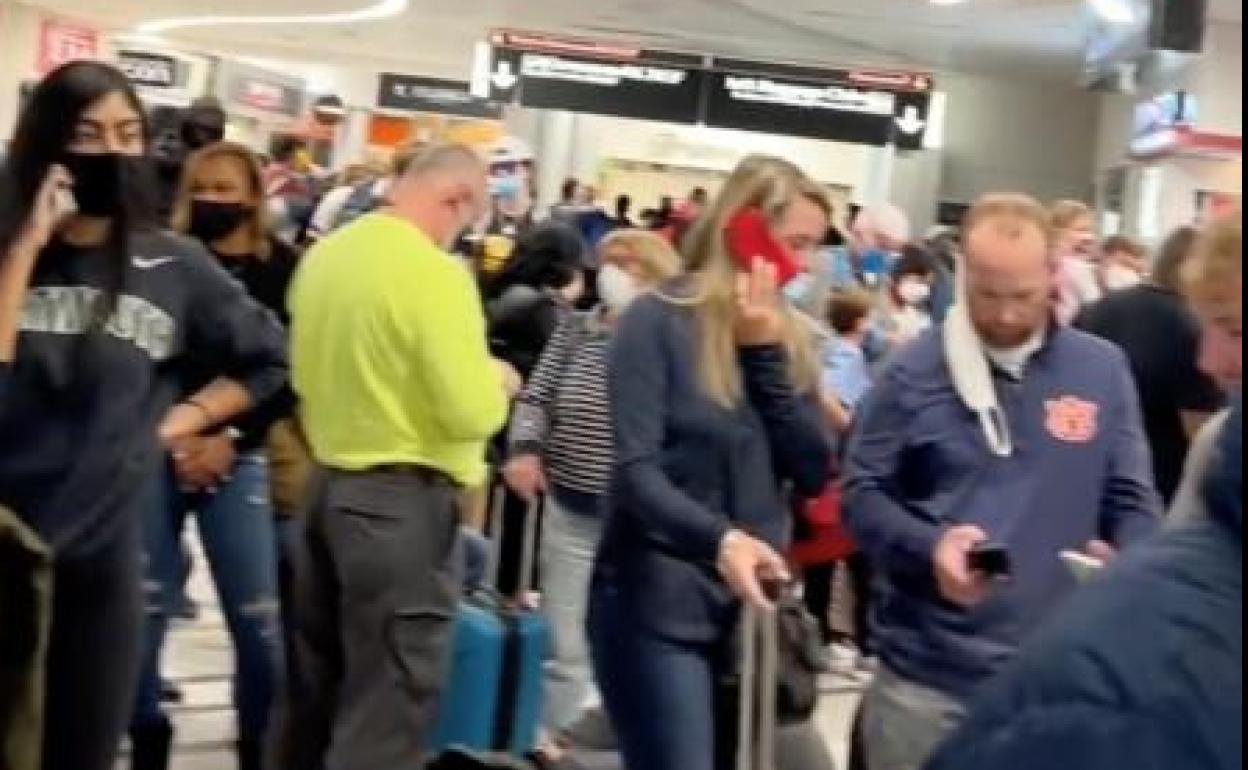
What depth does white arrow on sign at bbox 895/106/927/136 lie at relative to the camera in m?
17.6

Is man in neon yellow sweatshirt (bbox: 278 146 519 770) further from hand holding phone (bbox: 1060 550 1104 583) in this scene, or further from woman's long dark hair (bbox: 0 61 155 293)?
hand holding phone (bbox: 1060 550 1104 583)

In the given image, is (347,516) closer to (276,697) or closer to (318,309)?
(318,309)

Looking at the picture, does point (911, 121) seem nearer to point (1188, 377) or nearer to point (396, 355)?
point (1188, 377)

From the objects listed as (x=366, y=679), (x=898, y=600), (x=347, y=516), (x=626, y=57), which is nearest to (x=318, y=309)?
(x=347, y=516)

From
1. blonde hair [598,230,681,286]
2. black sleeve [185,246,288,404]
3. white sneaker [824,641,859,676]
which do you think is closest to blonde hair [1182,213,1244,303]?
black sleeve [185,246,288,404]

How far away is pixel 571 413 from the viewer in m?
5.55

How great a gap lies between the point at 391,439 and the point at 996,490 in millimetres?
1472

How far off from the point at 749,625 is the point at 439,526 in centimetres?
98

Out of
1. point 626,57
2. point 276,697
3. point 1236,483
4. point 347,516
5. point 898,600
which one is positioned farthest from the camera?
A: point 626,57

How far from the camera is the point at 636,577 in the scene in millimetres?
3848

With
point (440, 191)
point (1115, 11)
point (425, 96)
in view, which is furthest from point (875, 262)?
point (425, 96)

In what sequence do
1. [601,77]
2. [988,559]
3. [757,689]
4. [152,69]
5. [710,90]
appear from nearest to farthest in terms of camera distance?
[988,559] → [757,689] → [710,90] → [601,77] → [152,69]

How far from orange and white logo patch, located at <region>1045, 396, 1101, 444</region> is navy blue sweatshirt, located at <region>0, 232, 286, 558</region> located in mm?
1427

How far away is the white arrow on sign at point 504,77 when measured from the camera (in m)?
18.1
